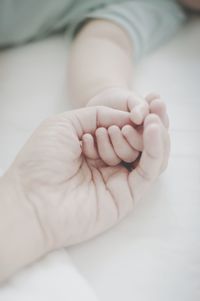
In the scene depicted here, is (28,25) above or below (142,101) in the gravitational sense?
above

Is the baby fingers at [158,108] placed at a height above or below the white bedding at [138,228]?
above

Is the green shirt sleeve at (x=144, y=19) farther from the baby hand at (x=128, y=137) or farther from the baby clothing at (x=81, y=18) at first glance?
the baby hand at (x=128, y=137)

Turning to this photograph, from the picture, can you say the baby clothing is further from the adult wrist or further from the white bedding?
the adult wrist

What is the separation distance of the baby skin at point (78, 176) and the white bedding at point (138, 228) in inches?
0.8

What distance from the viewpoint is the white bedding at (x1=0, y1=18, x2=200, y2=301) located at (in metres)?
0.48

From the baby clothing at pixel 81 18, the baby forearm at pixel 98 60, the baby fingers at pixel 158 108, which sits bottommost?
the baby fingers at pixel 158 108

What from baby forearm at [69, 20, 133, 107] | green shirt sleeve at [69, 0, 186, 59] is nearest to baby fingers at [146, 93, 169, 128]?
baby forearm at [69, 20, 133, 107]

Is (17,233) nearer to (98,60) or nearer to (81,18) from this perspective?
(98,60)

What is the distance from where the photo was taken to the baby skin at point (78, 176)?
48 centimetres

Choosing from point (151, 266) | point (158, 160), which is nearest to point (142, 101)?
point (158, 160)

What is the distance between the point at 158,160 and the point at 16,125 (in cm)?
25

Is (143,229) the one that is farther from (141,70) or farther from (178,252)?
(141,70)

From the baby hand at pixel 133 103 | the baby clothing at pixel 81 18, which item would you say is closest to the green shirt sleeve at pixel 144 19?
the baby clothing at pixel 81 18

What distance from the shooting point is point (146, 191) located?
529mm
